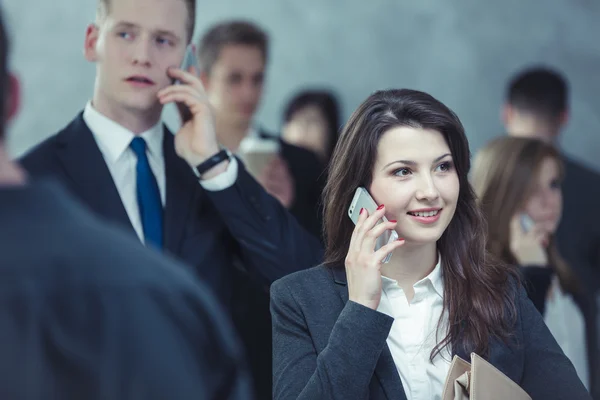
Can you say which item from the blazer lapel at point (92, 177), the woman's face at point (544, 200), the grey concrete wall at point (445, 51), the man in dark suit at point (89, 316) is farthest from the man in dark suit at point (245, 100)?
the man in dark suit at point (89, 316)

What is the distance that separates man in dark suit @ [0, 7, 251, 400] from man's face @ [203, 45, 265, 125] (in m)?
2.70

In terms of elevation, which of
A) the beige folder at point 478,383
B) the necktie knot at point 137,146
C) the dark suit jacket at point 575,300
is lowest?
the dark suit jacket at point 575,300

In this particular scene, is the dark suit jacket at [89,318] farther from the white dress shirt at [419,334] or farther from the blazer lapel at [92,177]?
the blazer lapel at [92,177]

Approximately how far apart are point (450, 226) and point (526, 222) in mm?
1104

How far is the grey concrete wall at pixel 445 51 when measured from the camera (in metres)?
6.31

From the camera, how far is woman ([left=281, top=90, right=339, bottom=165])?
5.59 m

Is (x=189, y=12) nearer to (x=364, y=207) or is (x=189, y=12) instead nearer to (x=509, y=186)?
(x=364, y=207)

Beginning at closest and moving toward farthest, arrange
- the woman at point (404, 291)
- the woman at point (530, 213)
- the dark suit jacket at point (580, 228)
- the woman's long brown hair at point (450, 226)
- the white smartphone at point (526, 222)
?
the woman at point (404, 291) < the woman's long brown hair at point (450, 226) < the woman at point (530, 213) < the white smartphone at point (526, 222) < the dark suit jacket at point (580, 228)

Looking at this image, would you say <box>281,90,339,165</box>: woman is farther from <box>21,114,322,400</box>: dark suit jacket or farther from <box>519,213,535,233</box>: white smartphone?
<box>21,114,322,400</box>: dark suit jacket

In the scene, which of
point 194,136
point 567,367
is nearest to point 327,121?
point 194,136

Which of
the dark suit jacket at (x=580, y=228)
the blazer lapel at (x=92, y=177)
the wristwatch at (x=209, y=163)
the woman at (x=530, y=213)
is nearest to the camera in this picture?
the blazer lapel at (x=92, y=177)

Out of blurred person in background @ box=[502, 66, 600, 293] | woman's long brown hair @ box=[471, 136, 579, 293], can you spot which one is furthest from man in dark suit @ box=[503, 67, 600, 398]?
woman's long brown hair @ box=[471, 136, 579, 293]

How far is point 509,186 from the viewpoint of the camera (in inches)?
143

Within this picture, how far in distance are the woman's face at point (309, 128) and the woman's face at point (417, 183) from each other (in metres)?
3.06
